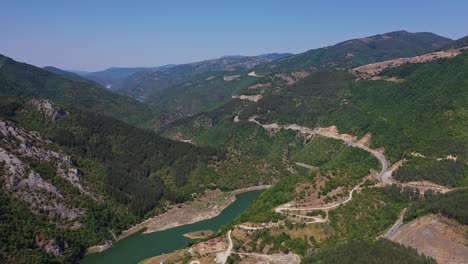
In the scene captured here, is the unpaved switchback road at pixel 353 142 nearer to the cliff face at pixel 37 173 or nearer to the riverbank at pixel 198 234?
the riverbank at pixel 198 234

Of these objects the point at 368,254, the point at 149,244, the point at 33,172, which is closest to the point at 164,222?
the point at 149,244

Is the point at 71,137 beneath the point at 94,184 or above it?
above

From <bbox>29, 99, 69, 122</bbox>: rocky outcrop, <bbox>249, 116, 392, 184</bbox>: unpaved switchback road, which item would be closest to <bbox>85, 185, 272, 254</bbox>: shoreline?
<bbox>249, 116, 392, 184</bbox>: unpaved switchback road

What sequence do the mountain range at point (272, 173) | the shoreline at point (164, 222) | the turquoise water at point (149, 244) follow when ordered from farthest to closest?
the shoreline at point (164, 222) < the turquoise water at point (149, 244) < the mountain range at point (272, 173)

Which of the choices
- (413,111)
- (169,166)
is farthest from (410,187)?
(169,166)

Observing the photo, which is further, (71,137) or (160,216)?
(71,137)

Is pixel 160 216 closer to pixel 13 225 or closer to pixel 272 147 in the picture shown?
pixel 13 225

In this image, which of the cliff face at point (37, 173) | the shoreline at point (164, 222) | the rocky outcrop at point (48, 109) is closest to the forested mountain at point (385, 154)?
the shoreline at point (164, 222)
